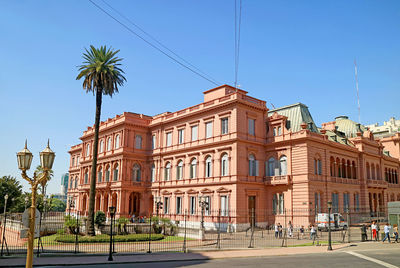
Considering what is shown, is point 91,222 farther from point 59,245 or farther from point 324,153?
point 324,153

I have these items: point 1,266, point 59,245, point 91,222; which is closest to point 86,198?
point 91,222

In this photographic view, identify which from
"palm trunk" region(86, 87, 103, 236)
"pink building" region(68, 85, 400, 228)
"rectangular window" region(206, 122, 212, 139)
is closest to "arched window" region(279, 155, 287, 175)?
"pink building" region(68, 85, 400, 228)

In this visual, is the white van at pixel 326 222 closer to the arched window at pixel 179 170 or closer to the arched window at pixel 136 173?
the arched window at pixel 179 170

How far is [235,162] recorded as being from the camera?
38.2m

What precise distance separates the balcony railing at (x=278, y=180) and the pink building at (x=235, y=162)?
120mm

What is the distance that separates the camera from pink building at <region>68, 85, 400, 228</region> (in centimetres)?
3872

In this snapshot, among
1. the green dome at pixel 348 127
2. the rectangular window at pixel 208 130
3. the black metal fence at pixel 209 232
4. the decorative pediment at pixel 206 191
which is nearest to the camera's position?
the black metal fence at pixel 209 232

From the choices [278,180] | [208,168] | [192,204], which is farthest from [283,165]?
[192,204]

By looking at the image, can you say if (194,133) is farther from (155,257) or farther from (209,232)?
(155,257)

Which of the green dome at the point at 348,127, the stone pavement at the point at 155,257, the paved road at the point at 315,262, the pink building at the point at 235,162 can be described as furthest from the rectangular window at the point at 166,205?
the green dome at the point at 348,127

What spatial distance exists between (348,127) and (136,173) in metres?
36.0

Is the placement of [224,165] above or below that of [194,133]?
below

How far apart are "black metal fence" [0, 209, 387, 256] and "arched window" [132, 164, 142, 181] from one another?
866cm

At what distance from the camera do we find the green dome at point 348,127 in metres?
55.0
